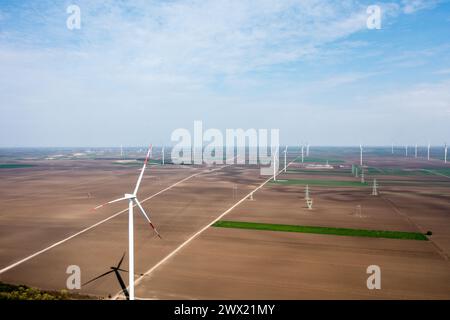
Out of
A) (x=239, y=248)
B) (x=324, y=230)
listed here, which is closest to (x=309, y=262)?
(x=239, y=248)

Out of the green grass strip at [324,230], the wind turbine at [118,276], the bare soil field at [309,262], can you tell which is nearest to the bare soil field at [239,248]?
the bare soil field at [309,262]

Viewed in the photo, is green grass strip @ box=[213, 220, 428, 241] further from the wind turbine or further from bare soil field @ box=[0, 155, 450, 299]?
the wind turbine

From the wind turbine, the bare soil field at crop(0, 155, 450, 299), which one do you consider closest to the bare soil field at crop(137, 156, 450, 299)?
the bare soil field at crop(0, 155, 450, 299)

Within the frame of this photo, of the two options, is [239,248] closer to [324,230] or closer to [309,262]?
[309,262]

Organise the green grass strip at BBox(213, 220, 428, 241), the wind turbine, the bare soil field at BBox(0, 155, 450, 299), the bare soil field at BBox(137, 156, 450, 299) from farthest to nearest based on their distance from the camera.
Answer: the green grass strip at BBox(213, 220, 428, 241)
the bare soil field at BBox(0, 155, 450, 299)
the wind turbine
the bare soil field at BBox(137, 156, 450, 299)

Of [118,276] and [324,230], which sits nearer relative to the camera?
[118,276]

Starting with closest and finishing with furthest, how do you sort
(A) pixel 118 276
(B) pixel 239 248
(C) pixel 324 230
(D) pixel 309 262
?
1. (A) pixel 118 276
2. (D) pixel 309 262
3. (B) pixel 239 248
4. (C) pixel 324 230
